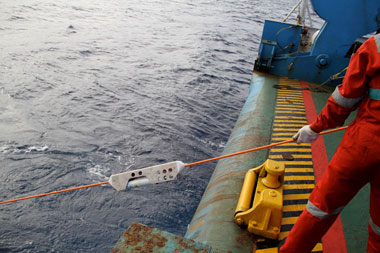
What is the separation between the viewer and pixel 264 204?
276cm

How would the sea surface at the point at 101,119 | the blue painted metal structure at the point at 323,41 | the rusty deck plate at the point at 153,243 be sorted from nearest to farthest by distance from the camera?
the rusty deck plate at the point at 153,243 → the sea surface at the point at 101,119 → the blue painted metal structure at the point at 323,41

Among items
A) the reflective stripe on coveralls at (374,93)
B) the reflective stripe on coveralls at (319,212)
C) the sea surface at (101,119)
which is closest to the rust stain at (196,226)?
the sea surface at (101,119)

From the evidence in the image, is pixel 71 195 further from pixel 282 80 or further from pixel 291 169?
pixel 282 80

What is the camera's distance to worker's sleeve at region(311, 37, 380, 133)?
1.90 metres

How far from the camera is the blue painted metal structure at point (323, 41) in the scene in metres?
5.88

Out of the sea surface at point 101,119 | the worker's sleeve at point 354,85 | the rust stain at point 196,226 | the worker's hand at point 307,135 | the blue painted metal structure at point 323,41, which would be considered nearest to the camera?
the worker's sleeve at point 354,85

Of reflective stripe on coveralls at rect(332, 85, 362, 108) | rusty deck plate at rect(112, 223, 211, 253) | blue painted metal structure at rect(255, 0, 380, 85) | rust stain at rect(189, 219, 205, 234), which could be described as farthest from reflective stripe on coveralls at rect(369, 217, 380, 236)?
blue painted metal structure at rect(255, 0, 380, 85)

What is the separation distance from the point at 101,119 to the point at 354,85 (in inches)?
249

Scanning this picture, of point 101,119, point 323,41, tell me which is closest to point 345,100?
point 323,41

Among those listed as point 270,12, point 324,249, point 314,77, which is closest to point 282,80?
point 314,77

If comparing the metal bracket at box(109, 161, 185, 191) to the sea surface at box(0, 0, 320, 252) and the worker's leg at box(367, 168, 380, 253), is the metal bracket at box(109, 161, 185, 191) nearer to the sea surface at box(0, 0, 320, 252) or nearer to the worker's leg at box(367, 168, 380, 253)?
the worker's leg at box(367, 168, 380, 253)

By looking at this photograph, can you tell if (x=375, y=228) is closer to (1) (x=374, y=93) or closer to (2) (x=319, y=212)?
(2) (x=319, y=212)

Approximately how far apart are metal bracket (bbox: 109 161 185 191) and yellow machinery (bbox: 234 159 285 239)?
856 mm

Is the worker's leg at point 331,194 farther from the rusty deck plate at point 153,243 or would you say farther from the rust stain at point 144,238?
the rust stain at point 144,238
